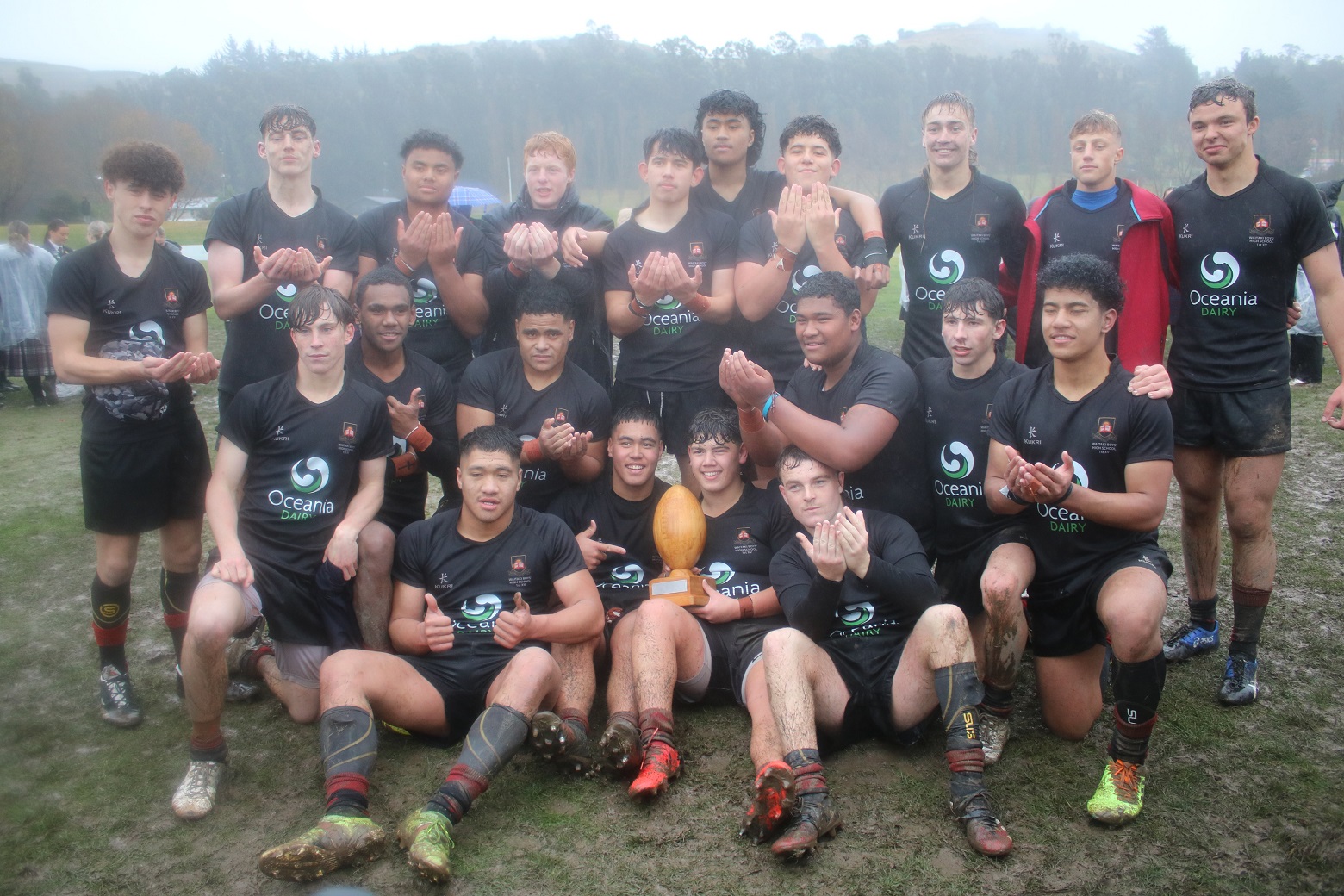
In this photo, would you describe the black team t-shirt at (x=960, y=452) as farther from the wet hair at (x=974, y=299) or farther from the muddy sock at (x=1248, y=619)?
the muddy sock at (x=1248, y=619)

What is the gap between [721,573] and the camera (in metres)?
4.33

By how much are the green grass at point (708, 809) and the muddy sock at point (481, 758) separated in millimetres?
173

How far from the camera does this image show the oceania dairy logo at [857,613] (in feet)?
12.6

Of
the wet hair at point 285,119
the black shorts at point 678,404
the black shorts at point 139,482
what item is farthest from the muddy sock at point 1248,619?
the wet hair at point 285,119

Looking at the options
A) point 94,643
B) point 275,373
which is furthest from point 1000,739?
point 94,643

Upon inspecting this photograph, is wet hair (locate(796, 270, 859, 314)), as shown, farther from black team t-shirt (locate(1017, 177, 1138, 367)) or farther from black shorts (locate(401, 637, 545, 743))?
black shorts (locate(401, 637, 545, 743))

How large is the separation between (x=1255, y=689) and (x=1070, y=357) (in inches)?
70.5

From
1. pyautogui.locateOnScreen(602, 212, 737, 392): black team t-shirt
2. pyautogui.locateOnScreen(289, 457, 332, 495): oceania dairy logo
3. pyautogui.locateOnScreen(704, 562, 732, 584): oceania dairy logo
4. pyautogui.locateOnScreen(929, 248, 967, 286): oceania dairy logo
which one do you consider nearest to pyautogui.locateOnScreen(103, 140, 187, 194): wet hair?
pyautogui.locateOnScreen(289, 457, 332, 495): oceania dairy logo

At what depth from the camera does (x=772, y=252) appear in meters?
4.88

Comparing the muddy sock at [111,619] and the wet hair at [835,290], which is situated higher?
the wet hair at [835,290]

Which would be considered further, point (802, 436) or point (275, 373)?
point (275, 373)

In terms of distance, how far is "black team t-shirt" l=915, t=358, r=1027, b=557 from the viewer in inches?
167

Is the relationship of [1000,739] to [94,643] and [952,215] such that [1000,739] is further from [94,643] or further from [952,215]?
[94,643]

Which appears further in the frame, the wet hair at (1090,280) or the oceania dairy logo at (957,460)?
the oceania dairy logo at (957,460)
